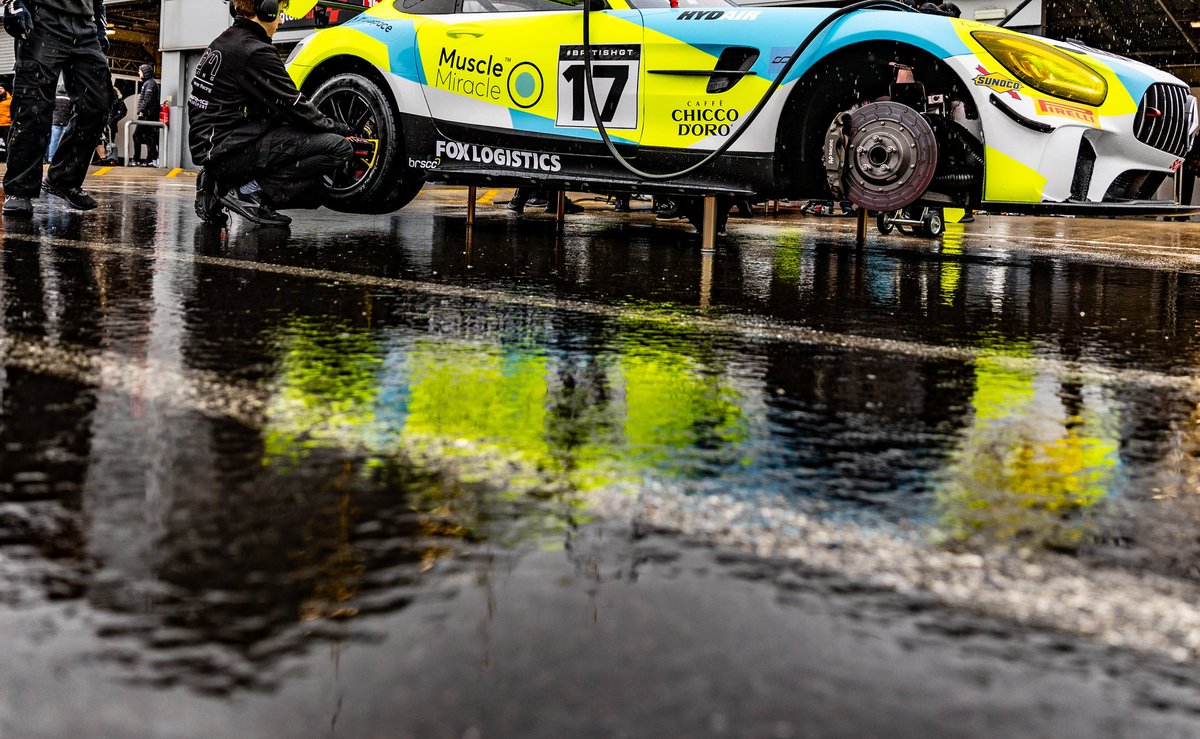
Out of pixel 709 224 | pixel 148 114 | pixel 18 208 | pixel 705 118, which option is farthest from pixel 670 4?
pixel 148 114

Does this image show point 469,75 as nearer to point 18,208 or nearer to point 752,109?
point 752,109

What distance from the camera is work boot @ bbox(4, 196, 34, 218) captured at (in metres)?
Result: 7.80

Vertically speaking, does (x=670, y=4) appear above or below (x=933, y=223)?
above

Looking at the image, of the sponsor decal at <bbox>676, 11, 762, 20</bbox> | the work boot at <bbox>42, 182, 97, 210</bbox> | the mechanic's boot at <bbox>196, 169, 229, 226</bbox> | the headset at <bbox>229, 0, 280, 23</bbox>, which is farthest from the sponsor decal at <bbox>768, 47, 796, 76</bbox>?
the work boot at <bbox>42, 182, 97, 210</bbox>

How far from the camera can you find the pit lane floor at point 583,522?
1.32 metres

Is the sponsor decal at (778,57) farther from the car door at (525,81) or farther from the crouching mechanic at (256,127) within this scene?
the crouching mechanic at (256,127)

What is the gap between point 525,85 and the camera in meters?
6.88

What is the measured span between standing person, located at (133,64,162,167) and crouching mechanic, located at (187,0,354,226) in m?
20.3

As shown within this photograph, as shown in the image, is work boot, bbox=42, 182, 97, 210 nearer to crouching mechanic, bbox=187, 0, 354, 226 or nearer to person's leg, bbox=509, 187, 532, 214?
crouching mechanic, bbox=187, 0, 354, 226

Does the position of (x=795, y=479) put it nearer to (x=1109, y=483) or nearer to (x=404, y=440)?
(x=1109, y=483)

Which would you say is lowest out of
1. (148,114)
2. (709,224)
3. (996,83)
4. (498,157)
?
(709,224)

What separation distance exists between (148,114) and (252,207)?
841 inches

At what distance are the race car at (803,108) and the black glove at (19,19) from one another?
8.16 ft

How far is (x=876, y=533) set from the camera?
1886 mm
